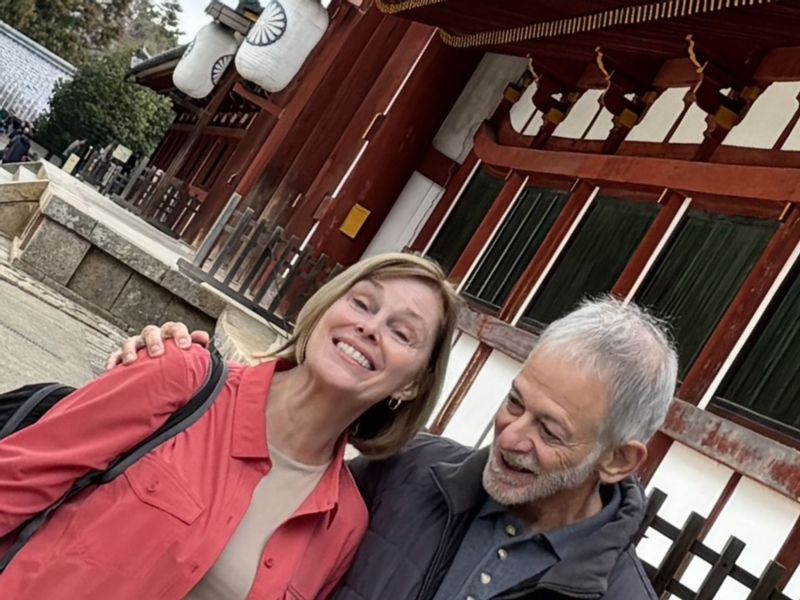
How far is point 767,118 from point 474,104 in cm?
551

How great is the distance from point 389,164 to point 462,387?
4.40m

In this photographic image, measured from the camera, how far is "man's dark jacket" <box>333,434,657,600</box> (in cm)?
215

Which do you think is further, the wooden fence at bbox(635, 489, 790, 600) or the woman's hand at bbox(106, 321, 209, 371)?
the wooden fence at bbox(635, 489, 790, 600)

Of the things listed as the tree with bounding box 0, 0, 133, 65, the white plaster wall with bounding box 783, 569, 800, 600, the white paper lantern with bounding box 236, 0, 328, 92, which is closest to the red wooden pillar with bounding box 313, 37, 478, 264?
the white paper lantern with bounding box 236, 0, 328, 92

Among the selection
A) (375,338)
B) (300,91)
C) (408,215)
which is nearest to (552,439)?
(375,338)

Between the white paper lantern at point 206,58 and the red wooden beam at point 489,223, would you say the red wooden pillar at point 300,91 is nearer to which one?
the white paper lantern at point 206,58

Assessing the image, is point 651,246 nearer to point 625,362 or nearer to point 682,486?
point 682,486

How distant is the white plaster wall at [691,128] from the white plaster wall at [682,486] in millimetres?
2292

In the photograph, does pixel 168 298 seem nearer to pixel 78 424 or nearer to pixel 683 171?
pixel 683 171

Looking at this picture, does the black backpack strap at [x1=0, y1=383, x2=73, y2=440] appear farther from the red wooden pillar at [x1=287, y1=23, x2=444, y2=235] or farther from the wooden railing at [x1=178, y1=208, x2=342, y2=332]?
the red wooden pillar at [x1=287, y1=23, x2=444, y2=235]

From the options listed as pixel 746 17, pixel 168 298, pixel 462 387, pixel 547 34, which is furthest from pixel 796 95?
pixel 168 298

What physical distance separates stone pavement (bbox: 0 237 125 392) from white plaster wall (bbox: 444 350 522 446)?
2.38 meters

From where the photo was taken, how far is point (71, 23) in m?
51.5

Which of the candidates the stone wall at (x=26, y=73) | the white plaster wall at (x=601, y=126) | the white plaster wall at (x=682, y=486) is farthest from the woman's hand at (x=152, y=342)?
the stone wall at (x=26, y=73)
